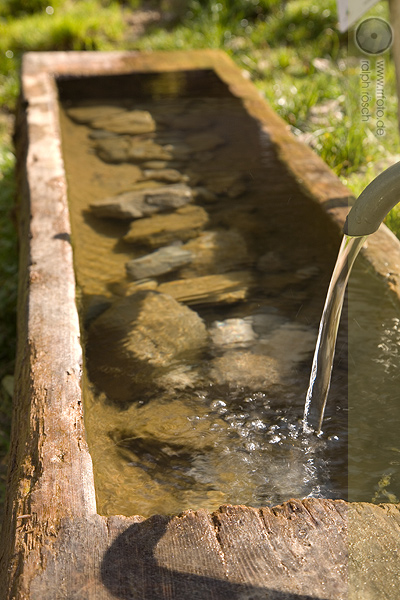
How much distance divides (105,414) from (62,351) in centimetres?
19

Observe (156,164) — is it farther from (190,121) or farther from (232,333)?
(232,333)

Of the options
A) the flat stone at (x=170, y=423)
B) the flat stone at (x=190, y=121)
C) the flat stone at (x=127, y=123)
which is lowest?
the flat stone at (x=170, y=423)

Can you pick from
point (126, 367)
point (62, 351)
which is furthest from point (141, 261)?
point (62, 351)

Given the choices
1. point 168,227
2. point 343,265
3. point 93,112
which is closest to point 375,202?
point 343,265

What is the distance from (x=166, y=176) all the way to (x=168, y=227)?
447 millimetres

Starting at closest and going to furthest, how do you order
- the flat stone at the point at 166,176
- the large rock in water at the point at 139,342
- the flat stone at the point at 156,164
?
the large rock in water at the point at 139,342 < the flat stone at the point at 166,176 < the flat stone at the point at 156,164

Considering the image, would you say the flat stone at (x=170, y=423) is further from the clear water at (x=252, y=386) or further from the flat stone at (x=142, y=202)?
the flat stone at (x=142, y=202)

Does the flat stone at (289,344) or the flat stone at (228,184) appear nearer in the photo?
the flat stone at (289,344)

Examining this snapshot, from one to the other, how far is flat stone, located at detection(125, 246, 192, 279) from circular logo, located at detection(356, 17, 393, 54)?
1751mm

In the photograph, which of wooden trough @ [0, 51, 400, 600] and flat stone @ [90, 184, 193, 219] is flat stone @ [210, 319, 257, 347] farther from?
flat stone @ [90, 184, 193, 219]

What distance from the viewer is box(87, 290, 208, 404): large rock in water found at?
5.60ft

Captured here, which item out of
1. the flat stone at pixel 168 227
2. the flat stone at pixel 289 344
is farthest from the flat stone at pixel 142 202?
the flat stone at pixel 289 344

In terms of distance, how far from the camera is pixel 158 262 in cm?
224

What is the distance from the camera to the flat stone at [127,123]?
130 inches
